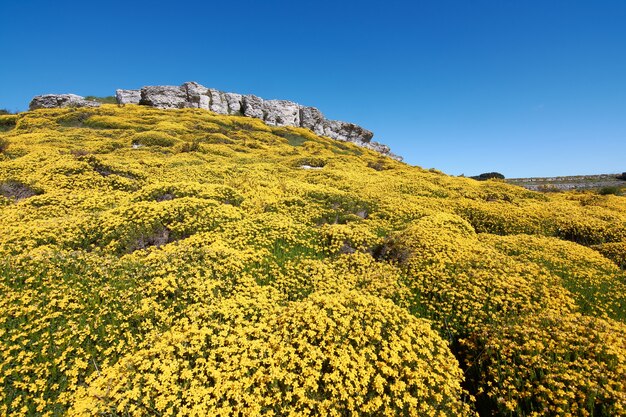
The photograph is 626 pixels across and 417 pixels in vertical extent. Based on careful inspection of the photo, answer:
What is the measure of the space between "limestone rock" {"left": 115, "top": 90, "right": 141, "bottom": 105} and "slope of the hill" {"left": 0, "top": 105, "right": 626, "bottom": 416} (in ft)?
221

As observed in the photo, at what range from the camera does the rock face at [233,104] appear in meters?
74.4

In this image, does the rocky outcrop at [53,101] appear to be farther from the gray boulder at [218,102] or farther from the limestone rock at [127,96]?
the gray boulder at [218,102]

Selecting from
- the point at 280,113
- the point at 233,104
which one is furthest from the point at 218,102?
the point at 280,113

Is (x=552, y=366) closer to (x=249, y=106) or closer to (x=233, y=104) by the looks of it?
(x=249, y=106)

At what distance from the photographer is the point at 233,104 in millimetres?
87438

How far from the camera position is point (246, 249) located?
12.8 metres

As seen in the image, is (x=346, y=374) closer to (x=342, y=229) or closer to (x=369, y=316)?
(x=369, y=316)

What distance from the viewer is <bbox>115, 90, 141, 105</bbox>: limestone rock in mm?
76188

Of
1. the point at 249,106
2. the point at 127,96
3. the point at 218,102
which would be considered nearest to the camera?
the point at 127,96

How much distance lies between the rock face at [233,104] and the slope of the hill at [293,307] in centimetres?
6260

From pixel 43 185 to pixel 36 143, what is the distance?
18.0 meters

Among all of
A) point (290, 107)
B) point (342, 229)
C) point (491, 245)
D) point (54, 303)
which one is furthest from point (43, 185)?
point (290, 107)

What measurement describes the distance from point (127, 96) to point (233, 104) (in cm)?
2620

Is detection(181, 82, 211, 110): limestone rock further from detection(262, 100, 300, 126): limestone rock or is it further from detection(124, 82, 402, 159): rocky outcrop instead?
detection(262, 100, 300, 126): limestone rock
